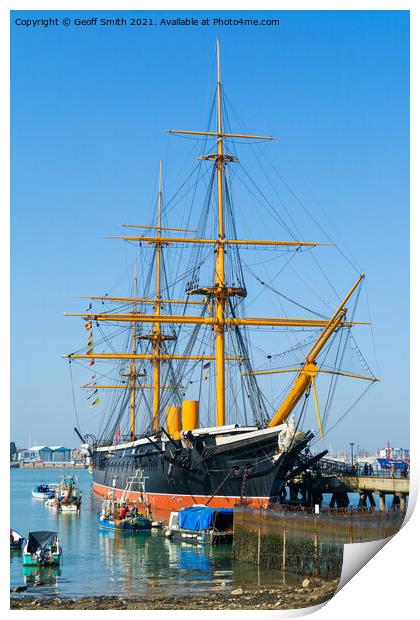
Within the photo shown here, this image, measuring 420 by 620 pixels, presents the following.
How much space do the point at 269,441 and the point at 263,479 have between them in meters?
1.67

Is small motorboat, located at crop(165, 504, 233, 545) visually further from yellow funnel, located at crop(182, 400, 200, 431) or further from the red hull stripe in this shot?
yellow funnel, located at crop(182, 400, 200, 431)

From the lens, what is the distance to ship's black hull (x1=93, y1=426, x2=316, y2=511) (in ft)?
126

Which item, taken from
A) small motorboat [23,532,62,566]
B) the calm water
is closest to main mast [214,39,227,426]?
the calm water

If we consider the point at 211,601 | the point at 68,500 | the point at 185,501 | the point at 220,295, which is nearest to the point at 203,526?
the point at 185,501

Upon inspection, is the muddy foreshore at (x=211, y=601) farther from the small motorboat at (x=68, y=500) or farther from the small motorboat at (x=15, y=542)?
the small motorboat at (x=68, y=500)

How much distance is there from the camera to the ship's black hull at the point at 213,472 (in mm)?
38344

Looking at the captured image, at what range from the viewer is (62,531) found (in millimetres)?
44938

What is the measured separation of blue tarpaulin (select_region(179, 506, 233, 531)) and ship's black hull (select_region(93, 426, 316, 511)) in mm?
1176

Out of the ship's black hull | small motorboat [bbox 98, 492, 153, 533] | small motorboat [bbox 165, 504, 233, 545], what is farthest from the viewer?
small motorboat [bbox 98, 492, 153, 533]

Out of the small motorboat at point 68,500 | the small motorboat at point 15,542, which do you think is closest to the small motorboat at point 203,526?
the small motorboat at point 15,542

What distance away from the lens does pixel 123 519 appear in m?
43.3

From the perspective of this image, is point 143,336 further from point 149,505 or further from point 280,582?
point 280,582
